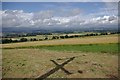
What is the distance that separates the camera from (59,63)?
16.0 metres

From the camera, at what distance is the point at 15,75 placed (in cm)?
1362

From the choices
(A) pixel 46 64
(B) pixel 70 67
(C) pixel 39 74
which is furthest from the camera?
(A) pixel 46 64

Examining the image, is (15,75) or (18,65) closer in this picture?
(15,75)

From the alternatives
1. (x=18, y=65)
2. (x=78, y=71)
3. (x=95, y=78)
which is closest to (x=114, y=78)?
(x=95, y=78)

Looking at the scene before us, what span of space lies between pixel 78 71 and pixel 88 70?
67 cm

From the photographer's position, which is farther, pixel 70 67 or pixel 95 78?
pixel 70 67

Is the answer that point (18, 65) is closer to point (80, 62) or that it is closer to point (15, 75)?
point (15, 75)

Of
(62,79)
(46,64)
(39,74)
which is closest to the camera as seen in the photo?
(62,79)

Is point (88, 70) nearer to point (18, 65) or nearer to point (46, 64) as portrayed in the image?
point (46, 64)

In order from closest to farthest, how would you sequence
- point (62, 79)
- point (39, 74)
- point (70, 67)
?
point (62, 79) < point (39, 74) < point (70, 67)

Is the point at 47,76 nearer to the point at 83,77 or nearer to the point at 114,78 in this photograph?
the point at 83,77

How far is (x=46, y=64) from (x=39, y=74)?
7.61 ft

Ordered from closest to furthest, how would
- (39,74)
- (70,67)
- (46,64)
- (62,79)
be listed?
(62,79)
(39,74)
(70,67)
(46,64)

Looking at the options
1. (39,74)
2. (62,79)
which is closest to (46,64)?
(39,74)
